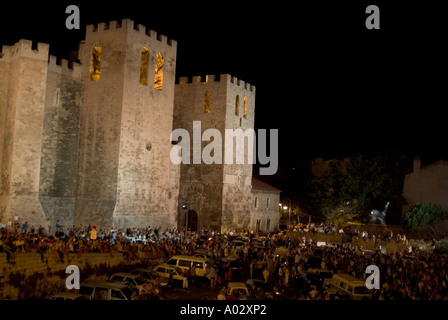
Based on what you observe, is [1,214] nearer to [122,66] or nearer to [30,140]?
[30,140]

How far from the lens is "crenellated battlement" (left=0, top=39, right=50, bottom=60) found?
1057 inches

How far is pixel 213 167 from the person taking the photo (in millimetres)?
39031

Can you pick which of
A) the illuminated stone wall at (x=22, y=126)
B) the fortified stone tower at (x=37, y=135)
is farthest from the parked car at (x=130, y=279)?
the illuminated stone wall at (x=22, y=126)

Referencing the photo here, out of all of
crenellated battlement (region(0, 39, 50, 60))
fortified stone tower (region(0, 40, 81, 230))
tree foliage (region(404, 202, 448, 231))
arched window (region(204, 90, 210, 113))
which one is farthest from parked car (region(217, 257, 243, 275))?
tree foliage (region(404, 202, 448, 231))

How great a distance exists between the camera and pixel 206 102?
40.1m

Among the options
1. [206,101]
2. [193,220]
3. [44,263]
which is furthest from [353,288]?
[206,101]

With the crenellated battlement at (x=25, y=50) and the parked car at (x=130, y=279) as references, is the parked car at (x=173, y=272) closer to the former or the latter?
the parked car at (x=130, y=279)

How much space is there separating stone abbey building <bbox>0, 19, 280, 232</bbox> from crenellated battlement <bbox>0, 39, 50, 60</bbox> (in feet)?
0.18

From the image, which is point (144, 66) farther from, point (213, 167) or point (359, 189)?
point (359, 189)

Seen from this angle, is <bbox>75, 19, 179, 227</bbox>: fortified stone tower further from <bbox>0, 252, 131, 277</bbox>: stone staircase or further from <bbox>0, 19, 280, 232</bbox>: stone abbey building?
<bbox>0, 252, 131, 277</bbox>: stone staircase

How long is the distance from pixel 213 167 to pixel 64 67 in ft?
48.8
